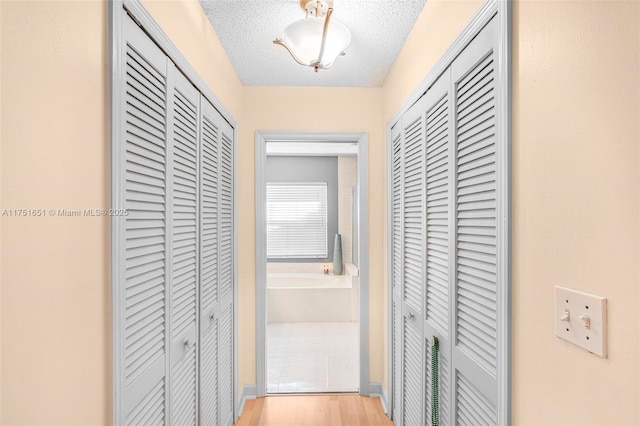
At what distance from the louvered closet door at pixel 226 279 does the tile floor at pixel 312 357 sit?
655mm

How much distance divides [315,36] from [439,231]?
1034mm

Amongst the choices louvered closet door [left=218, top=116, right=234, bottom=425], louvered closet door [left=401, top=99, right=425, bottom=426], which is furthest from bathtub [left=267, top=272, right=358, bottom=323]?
louvered closet door [left=401, top=99, right=425, bottom=426]

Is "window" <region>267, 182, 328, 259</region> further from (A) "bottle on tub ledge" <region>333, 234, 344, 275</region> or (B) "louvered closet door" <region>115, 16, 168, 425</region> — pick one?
(B) "louvered closet door" <region>115, 16, 168, 425</region>

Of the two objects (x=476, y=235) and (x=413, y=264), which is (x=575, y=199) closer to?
(x=476, y=235)

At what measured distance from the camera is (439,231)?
1655 millimetres

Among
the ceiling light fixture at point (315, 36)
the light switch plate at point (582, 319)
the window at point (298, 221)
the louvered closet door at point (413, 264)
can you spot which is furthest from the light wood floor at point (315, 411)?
the window at point (298, 221)

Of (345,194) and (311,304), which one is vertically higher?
(345,194)

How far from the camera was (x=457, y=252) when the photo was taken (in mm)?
1443

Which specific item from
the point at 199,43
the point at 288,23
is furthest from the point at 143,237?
the point at 288,23

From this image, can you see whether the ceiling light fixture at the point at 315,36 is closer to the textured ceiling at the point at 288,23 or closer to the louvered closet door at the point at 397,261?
the textured ceiling at the point at 288,23

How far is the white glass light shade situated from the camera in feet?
5.54

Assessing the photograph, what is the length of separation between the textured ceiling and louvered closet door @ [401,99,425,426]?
45cm

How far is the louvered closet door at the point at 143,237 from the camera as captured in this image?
109cm

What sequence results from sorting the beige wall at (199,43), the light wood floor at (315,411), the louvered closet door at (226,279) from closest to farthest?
1. the beige wall at (199,43)
2. the louvered closet door at (226,279)
3. the light wood floor at (315,411)
